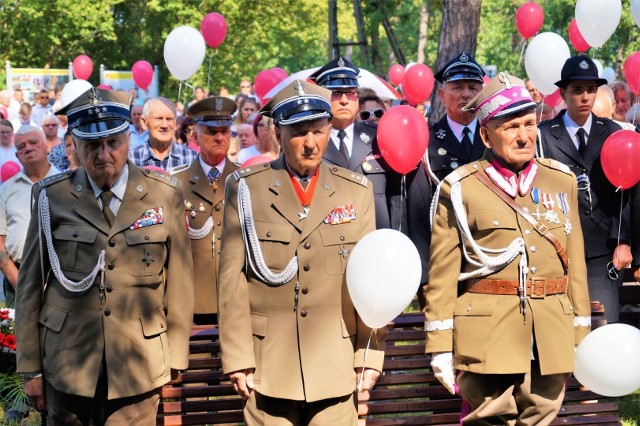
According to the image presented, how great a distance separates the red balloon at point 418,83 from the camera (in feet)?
A: 50.2

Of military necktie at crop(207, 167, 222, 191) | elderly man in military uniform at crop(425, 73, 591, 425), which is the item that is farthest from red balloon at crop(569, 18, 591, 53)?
elderly man in military uniform at crop(425, 73, 591, 425)

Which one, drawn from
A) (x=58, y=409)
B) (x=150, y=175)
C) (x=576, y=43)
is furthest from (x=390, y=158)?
(x=576, y=43)

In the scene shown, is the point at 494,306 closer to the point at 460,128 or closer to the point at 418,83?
the point at 460,128

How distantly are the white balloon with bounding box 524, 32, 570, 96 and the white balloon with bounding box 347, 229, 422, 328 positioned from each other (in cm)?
589

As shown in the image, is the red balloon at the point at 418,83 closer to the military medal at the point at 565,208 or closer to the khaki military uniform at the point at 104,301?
the military medal at the point at 565,208

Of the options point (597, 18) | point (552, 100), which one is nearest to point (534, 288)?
point (597, 18)

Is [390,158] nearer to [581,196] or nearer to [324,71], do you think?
[324,71]

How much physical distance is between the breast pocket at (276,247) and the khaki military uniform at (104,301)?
1.63 feet

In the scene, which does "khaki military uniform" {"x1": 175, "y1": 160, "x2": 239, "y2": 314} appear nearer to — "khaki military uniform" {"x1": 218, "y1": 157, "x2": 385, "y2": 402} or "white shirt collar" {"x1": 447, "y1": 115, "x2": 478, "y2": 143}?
"white shirt collar" {"x1": 447, "y1": 115, "x2": 478, "y2": 143}

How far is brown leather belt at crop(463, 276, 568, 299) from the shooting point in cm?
584

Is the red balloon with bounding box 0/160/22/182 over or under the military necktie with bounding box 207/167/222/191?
under

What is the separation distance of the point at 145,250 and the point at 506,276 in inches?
71.6

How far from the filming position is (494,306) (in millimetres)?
5828

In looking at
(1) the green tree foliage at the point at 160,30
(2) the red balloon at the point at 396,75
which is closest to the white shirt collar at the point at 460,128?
(2) the red balloon at the point at 396,75
